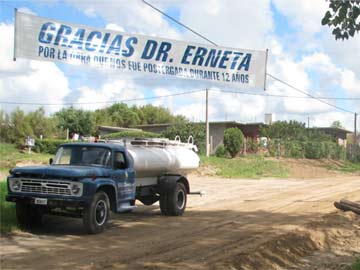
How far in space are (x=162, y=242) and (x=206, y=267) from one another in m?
2.26

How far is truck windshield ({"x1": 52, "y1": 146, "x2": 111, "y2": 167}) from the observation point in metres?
12.2

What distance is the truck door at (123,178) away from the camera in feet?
40.1

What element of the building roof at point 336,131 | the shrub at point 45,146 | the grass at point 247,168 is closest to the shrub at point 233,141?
the grass at point 247,168

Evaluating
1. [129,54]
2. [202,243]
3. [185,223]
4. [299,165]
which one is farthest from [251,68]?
[299,165]

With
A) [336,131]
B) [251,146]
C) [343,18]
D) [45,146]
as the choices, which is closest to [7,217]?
[343,18]

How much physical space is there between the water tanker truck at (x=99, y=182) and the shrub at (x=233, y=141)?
25062 millimetres

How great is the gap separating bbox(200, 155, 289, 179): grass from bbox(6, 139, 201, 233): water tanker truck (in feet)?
59.4

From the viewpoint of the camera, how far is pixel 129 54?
14070 millimetres

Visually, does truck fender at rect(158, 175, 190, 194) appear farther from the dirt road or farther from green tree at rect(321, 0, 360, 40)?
green tree at rect(321, 0, 360, 40)

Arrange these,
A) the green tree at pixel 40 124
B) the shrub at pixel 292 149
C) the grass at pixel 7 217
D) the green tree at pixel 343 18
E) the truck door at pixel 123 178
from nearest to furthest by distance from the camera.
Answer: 1. the green tree at pixel 343 18
2. the grass at pixel 7 217
3. the truck door at pixel 123 178
4. the shrub at pixel 292 149
5. the green tree at pixel 40 124

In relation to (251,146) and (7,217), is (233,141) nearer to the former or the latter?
(251,146)

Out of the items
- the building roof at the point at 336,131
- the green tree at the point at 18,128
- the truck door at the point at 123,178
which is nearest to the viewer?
the truck door at the point at 123,178

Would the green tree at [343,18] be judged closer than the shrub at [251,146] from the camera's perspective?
Yes

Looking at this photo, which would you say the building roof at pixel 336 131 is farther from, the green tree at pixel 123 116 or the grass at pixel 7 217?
the grass at pixel 7 217
